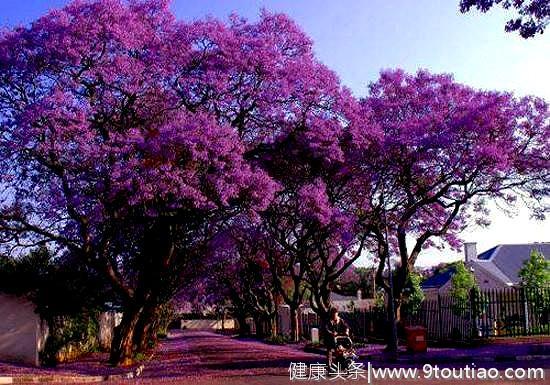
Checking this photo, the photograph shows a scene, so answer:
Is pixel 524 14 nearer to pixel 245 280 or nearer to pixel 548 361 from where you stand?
pixel 548 361

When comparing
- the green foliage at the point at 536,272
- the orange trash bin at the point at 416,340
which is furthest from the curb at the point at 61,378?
the green foliage at the point at 536,272

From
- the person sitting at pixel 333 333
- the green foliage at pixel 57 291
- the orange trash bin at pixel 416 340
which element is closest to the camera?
the person sitting at pixel 333 333

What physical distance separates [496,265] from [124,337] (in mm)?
37414

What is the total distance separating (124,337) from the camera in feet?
84.7

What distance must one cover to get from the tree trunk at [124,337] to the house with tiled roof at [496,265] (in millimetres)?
32721

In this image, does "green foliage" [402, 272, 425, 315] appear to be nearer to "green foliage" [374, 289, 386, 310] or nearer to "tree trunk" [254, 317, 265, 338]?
"green foliage" [374, 289, 386, 310]

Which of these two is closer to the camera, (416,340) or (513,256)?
(416,340)

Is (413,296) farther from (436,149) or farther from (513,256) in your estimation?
(436,149)

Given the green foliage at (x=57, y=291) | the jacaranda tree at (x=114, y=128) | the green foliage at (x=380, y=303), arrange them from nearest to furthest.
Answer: the jacaranda tree at (x=114, y=128) → the green foliage at (x=57, y=291) → the green foliage at (x=380, y=303)

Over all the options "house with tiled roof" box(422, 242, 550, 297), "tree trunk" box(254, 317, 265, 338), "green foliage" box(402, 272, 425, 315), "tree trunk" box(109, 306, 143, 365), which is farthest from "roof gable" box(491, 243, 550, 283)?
"tree trunk" box(109, 306, 143, 365)

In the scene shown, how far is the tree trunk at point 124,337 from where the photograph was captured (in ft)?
84.1

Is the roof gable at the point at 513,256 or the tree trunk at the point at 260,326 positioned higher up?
the roof gable at the point at 513,256

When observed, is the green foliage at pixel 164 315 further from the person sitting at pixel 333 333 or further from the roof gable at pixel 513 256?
the roof gable at pixel 513 256

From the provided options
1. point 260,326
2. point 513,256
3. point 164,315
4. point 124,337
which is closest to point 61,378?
point 124,337
